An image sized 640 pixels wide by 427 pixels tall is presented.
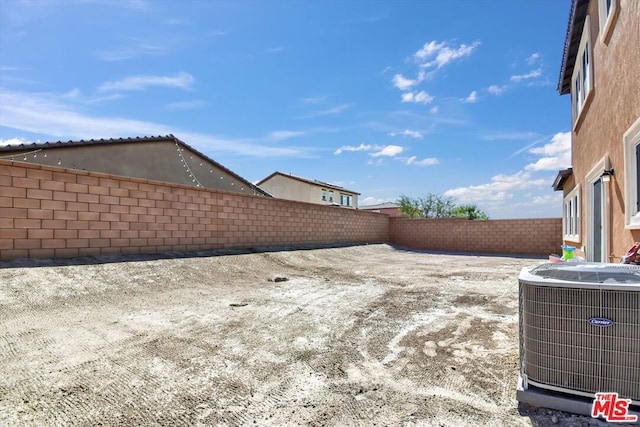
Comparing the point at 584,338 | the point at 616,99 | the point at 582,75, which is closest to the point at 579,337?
the point at 584,338

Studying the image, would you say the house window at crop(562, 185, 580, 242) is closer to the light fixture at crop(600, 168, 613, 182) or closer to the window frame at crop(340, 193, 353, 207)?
the light fixture at crop(600, 168, 613, 182)

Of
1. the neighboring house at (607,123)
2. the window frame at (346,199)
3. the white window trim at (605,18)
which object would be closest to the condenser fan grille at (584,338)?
the neighboring house at (607,123)

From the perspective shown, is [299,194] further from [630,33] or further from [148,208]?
[630,33]

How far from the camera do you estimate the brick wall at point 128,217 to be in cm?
570

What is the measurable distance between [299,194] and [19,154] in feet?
67.5

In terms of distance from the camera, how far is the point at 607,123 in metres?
5.05

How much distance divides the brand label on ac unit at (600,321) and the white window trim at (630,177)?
2.73 metres

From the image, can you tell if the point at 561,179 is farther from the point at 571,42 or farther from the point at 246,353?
the point at 246,353

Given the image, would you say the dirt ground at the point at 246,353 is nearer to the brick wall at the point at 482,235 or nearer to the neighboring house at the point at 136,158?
the neighboring house at the point at 136,158

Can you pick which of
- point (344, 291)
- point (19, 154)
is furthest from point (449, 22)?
point (19, 154)

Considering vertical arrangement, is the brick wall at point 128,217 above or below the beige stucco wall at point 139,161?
below

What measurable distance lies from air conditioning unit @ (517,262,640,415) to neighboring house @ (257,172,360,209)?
87.6 ft

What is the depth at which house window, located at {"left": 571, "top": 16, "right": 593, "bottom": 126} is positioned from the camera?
6416mm

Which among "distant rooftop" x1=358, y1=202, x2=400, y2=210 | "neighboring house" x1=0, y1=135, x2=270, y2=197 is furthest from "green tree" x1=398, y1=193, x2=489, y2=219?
"neighboring house" x1=0, y1=135, x2=270, y2=197
